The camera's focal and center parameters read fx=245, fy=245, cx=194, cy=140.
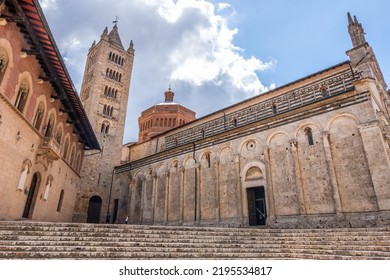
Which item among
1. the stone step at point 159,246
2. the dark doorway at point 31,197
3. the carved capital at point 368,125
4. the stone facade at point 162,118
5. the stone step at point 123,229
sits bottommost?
the stone step at point 159,246

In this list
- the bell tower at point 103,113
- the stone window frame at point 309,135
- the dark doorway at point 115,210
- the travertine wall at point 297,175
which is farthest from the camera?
the dark doorway at point 115,210

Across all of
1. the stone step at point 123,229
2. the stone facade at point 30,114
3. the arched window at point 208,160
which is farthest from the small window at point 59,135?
the arched window at point 208,160

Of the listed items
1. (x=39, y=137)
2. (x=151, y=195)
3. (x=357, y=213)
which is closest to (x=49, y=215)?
(x=39, y=137)

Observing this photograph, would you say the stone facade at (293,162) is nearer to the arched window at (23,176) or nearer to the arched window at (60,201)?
the arched window at (60,201)

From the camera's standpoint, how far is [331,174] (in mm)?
13602

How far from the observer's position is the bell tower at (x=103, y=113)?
2639 centimetres

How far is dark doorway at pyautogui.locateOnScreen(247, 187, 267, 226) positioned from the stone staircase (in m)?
7.15

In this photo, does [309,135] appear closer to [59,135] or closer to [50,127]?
[50,127]

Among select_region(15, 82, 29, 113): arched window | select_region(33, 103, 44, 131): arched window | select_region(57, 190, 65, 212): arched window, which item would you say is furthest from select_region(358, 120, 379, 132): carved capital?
select_region(57, 190, 65, 212): arched window

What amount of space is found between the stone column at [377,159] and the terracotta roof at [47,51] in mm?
15707

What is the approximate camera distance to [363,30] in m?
17.4

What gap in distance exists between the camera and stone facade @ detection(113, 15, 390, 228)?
12.8 m

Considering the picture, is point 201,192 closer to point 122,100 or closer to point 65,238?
point 65,238

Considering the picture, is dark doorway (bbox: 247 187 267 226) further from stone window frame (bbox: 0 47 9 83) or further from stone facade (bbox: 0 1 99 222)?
stone window frame (bbox: 0 47 9 83)
